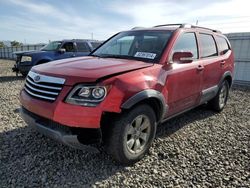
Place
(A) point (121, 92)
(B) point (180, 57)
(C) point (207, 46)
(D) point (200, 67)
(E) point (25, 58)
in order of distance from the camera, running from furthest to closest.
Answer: (E) point (25, 58) → (C) point (207, 46) → (D) point (200, 67) → (B) point (180, 57) → (A) point (121, 92)

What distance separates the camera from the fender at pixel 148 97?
2906mm

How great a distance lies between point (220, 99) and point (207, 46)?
153 cm

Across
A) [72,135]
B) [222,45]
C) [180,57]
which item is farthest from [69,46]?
[72,135]

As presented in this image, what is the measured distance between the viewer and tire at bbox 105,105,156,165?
2.93 metres

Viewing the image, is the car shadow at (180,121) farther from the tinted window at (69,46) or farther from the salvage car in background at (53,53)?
the tinted window at (69,46)

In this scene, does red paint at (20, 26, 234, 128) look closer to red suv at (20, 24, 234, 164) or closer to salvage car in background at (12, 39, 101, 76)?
red suv at (20, 24, 234, 164)

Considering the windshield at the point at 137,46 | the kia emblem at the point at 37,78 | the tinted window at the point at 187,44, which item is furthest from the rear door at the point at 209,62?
the kia emblem at the point at 37,78

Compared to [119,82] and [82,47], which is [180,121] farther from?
[82,47]

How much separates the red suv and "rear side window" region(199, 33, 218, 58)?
8.2 inches

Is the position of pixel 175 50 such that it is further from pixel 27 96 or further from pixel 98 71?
pixel 27 96

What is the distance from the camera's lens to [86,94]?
2777 mm

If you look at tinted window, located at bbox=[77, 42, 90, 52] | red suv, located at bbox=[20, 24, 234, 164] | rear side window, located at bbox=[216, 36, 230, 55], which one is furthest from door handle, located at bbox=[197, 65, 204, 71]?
tinted window, located at bbox=[77, 42, 90, 52]

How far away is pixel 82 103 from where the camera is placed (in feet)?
9.00

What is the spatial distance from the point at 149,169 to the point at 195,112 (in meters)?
3.00
